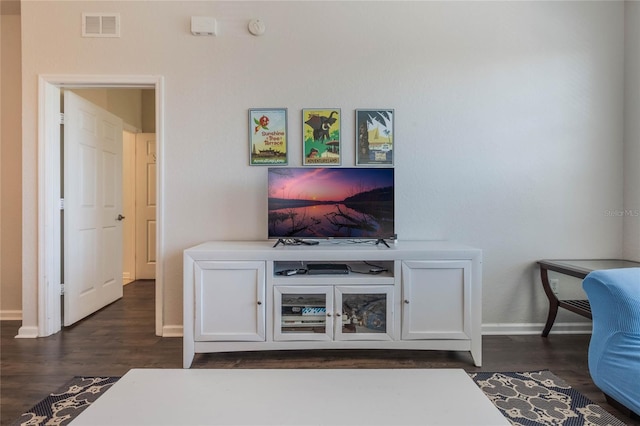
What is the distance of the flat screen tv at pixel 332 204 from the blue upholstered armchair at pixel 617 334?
1143 mm

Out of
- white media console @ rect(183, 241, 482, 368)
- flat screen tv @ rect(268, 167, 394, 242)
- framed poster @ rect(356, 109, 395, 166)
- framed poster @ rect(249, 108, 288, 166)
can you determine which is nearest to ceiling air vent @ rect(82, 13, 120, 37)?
framed poster @ rect(249, 108, 288, 166)

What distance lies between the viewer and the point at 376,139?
245cm

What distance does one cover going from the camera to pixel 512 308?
2496mm

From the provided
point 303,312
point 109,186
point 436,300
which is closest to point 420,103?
point 436,300

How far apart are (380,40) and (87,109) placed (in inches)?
104

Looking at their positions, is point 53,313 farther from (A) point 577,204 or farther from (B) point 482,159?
(A) point 577,204

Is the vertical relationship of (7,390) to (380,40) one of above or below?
below

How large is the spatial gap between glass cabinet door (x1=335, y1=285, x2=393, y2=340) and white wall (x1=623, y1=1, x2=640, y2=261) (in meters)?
2.09

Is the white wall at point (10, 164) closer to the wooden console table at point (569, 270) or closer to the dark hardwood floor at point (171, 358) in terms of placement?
the dark hardwood floor at point (171, 358)

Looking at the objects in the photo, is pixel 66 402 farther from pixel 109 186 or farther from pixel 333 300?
pixel 109 186

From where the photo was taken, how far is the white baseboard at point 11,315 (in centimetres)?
269

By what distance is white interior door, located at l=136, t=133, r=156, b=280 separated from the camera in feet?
13.5

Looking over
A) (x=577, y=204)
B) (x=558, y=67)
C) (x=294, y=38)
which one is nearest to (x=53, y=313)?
(x=294, y=38)

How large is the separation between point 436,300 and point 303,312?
2.81 feet
